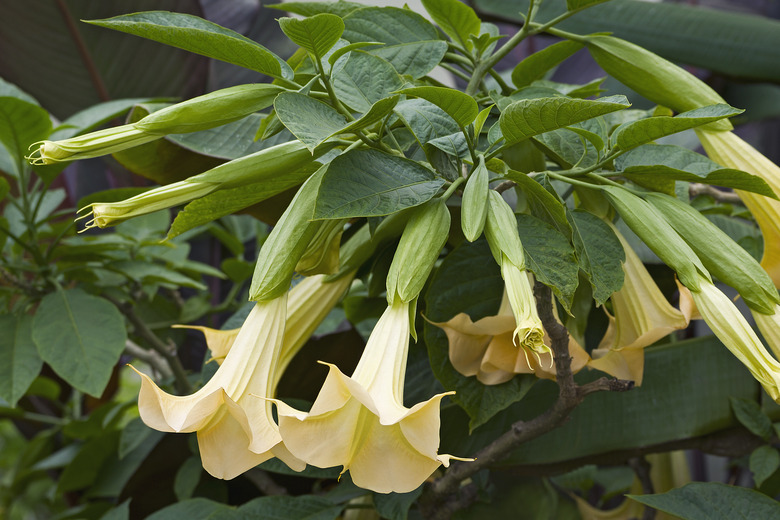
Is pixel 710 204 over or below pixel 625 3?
below

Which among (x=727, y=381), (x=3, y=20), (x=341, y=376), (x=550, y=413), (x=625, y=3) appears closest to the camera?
(x=341, y=376)

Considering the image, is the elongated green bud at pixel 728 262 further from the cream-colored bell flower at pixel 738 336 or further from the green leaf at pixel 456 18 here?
the green leaf at pixel 456 18

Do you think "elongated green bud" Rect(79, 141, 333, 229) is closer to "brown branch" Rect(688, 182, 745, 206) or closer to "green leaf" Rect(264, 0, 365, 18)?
"green leaf" Rect(264, 0, 365, 18)

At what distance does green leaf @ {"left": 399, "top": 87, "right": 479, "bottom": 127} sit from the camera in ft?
1.00

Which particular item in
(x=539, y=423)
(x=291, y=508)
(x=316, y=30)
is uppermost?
(x=316, y=30)

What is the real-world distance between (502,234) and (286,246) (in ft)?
0.34

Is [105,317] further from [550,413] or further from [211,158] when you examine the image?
[550,413]

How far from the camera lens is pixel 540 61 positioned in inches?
18.2

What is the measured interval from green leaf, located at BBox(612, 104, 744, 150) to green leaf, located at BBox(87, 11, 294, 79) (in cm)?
18

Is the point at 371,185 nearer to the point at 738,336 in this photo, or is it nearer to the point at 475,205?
the point at 475,205

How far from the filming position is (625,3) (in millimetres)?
697

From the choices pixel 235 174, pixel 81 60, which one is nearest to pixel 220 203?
pixel 235 174

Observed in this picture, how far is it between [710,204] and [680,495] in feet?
0.95

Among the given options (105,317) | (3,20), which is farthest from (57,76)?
(105,317)
